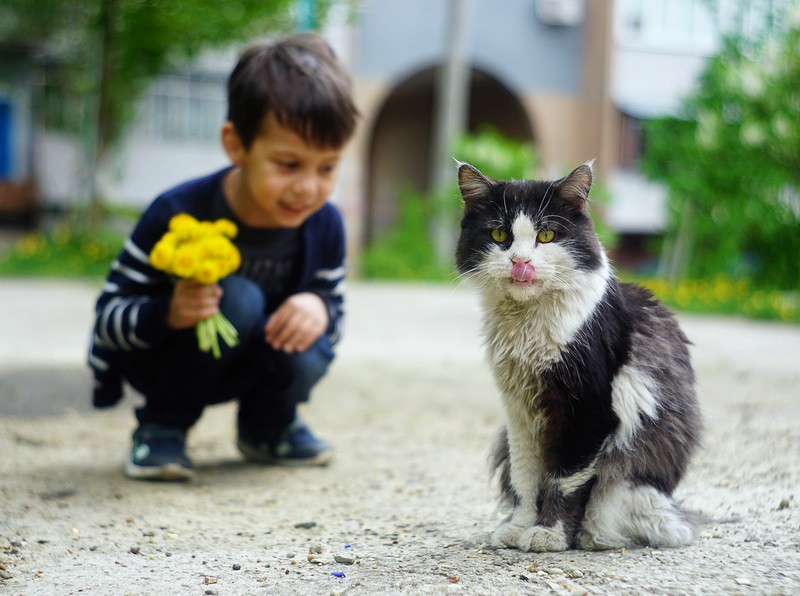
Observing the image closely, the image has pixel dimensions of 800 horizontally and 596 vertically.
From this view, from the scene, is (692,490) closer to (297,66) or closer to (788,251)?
(297,66)

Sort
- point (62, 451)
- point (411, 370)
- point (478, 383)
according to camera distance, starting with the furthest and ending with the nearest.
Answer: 1. point (411, 370)
2. point (478, 383)
3. point (62, 451)

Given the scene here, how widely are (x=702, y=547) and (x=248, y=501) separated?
127cm

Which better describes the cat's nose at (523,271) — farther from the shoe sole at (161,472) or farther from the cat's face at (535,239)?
the shoe sole at (161,472)

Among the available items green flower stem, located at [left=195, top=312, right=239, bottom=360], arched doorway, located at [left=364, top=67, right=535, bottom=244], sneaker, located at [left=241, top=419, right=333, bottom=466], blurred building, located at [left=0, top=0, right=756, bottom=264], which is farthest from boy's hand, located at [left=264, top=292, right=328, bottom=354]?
arched doorway, located at [left=364, top=67, right=535, bottom=244]

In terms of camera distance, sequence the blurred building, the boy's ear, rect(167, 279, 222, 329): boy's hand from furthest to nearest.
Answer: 1. the blurred building
2. the boy's ear
3. rect(167, 279, 222, 329): boy's hand

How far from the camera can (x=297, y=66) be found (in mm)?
2705

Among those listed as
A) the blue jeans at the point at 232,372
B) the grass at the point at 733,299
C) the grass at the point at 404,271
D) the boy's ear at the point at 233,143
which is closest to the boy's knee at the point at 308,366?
the blue jeans at the point at 232,372

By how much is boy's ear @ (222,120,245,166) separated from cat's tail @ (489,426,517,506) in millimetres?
1202

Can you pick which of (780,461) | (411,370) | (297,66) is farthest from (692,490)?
(411,370)

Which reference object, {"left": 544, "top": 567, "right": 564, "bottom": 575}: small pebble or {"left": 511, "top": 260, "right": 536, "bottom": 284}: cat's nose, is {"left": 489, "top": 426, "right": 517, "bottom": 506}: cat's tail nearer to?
{"left": 544, "top": 567, "right": 564, "bottom": 575}: small pebble

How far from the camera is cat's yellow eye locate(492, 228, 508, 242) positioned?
194 cm

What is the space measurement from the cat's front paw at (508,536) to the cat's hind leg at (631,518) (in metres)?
0.15

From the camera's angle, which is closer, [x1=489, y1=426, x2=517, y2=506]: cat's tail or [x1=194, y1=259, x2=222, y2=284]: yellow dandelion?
[x1=489, y1=426, x2=517, y2=506]: cat's tail

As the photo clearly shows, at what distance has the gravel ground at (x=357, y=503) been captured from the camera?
177 cm
